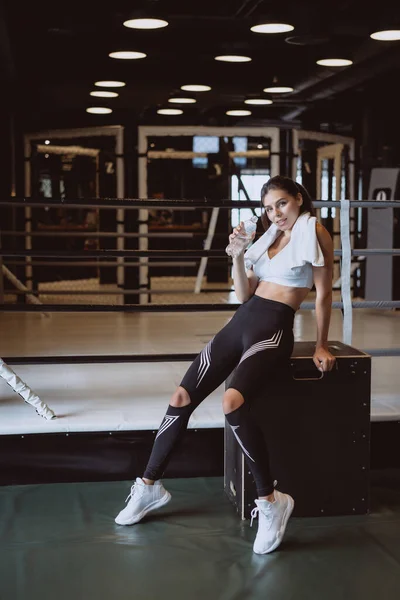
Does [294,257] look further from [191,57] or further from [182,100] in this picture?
[182,100]

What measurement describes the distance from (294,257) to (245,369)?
17.9 inches

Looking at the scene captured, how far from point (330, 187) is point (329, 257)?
7972 millimetres

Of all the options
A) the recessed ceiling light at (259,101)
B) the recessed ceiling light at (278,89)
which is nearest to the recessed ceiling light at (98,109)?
the recessed ceiling light at (259,101)

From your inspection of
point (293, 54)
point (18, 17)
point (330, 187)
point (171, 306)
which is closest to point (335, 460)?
point (171, 306)

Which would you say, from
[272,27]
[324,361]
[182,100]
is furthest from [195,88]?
[324,361]

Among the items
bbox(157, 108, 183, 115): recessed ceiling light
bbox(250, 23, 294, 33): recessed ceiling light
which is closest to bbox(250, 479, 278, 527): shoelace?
bbox(250, 23, 294, 33): recessed ceiling light

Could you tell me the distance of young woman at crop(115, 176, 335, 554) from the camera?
3.08m

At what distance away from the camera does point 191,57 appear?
29.2 feet

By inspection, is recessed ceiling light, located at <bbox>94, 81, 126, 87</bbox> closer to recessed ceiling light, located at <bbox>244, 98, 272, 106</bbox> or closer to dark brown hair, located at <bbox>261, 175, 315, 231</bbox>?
→ recessed ceiling light, located at <bbox>244, 98, 272, 106</bbox>

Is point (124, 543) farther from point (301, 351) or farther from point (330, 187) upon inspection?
point (330, 187)

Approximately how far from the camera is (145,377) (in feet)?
15.3

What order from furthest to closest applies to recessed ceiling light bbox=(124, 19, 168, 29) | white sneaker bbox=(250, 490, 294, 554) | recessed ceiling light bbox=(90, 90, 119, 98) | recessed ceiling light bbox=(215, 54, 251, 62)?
recessed ceiling light bbox=(90, 90, 119, 98), recessed ceiling light bbox=(215, 54, 251, 62), recessed ceiling light bbox=(124, 19, 168, 29), white sneaker bbox=(250, 490, 294, 554)

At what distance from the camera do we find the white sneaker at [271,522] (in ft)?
9.50

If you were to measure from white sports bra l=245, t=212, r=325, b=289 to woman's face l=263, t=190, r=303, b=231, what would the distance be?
0.03 m
